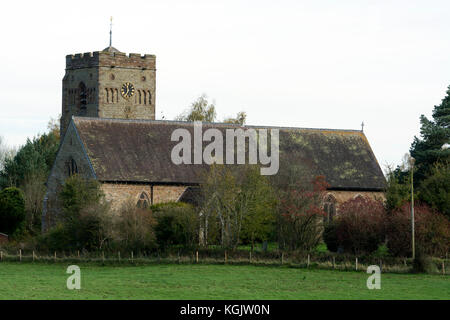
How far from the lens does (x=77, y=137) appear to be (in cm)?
5788

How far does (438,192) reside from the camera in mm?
49156

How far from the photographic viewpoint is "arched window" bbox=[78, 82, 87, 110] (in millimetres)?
73375

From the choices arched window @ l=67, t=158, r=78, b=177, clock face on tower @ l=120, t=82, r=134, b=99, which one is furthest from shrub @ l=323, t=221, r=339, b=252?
clock face on tower @ l=120, t=82, r=134, b=99

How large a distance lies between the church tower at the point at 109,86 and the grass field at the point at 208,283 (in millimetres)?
30287

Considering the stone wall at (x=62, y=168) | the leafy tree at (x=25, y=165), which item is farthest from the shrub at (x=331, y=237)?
the leafy tree at (x=25, y=165)

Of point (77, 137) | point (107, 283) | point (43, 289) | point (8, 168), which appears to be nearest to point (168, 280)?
point (107, 283)

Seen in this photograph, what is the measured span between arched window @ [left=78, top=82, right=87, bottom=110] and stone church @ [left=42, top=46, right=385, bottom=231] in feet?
0.29

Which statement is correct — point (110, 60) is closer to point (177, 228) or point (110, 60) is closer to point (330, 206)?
point (330, 206)

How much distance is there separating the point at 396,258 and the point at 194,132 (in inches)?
923

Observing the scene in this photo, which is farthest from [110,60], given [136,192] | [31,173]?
[136,192]

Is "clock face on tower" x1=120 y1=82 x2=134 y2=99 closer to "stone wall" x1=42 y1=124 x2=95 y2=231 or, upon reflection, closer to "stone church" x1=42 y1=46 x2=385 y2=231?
"stone church" x1=42 y1=46 x2=385 y2=231

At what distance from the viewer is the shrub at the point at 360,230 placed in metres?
46.7

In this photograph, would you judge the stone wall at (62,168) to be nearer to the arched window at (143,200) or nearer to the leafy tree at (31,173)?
the arched window at (143,200)
